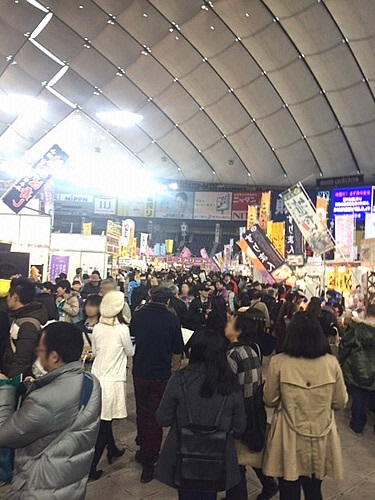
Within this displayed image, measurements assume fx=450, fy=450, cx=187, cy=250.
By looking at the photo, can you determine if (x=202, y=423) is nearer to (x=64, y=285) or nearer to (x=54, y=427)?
(x=54, y=427)

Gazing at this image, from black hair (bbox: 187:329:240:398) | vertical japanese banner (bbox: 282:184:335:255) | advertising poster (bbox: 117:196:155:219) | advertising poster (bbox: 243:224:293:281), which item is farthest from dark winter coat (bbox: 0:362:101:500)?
advertising poster (bbox: 117:196:155:219)

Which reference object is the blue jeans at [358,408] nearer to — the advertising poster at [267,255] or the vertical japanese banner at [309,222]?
the vertical japanese banner at [309,222]

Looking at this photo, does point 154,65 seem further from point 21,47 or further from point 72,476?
point 72,476

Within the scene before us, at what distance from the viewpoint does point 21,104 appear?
1113 inches

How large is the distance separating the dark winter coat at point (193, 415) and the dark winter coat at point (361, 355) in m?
2.90

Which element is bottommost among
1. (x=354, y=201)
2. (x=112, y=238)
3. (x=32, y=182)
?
(x=112, y=238)

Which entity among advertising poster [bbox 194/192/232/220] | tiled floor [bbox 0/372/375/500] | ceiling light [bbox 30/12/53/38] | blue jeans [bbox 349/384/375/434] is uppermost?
ceiling light [bbox 30/12/53/38]

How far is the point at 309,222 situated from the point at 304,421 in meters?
9.49

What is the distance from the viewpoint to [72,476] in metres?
2.08

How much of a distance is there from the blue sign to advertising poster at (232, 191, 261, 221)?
30.1 feet

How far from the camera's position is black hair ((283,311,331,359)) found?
2.74m

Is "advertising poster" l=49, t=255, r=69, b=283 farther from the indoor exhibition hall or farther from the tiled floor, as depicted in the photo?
the tiled floor

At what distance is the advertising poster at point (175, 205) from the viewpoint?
36969 millimetres

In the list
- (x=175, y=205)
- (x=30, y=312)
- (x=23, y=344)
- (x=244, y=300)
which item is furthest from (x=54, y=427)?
(x=175, y=205)
